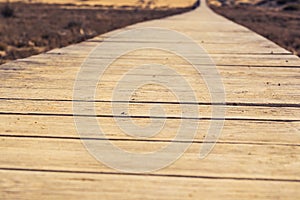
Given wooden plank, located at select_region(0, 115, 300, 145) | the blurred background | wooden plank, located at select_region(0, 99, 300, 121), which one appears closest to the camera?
wooden plank, located at select_region(0, 115, 300, 145)

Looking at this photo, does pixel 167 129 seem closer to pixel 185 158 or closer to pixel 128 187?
pixel 185 158

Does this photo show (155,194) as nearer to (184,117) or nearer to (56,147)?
(56,147)

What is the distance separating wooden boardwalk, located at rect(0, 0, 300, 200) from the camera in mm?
1809

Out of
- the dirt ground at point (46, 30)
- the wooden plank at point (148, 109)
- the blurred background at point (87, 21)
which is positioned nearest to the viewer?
the wooden plank at point (148, 109)

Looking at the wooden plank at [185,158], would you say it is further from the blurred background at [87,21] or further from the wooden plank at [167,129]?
the blurred background at [87,21]

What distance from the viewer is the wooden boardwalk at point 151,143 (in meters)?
1.81

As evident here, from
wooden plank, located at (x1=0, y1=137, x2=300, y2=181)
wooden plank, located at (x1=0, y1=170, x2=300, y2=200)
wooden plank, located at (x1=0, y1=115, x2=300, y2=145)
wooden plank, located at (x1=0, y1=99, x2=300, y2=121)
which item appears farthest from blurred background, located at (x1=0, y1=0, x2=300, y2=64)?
wooden plank, located at (x1=0, y1=170, x2=300, y2=200)

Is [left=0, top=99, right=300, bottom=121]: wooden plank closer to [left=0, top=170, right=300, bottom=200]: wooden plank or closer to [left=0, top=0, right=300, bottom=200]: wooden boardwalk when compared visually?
[left=0, top=0, right=300, bottom=200]: wooden boardwalk

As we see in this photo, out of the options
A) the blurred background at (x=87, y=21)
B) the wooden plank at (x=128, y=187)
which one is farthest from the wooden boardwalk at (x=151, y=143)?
the blurred background at (x=87, y=21)

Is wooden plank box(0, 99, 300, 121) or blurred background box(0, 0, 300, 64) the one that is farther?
blurred background box(0, 0, 300, 64)

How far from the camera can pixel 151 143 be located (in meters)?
2.30

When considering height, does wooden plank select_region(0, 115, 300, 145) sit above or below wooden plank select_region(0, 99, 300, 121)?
above

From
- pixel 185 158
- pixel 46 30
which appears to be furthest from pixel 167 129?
pixel 46 30

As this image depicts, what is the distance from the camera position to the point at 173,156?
2.13 m
